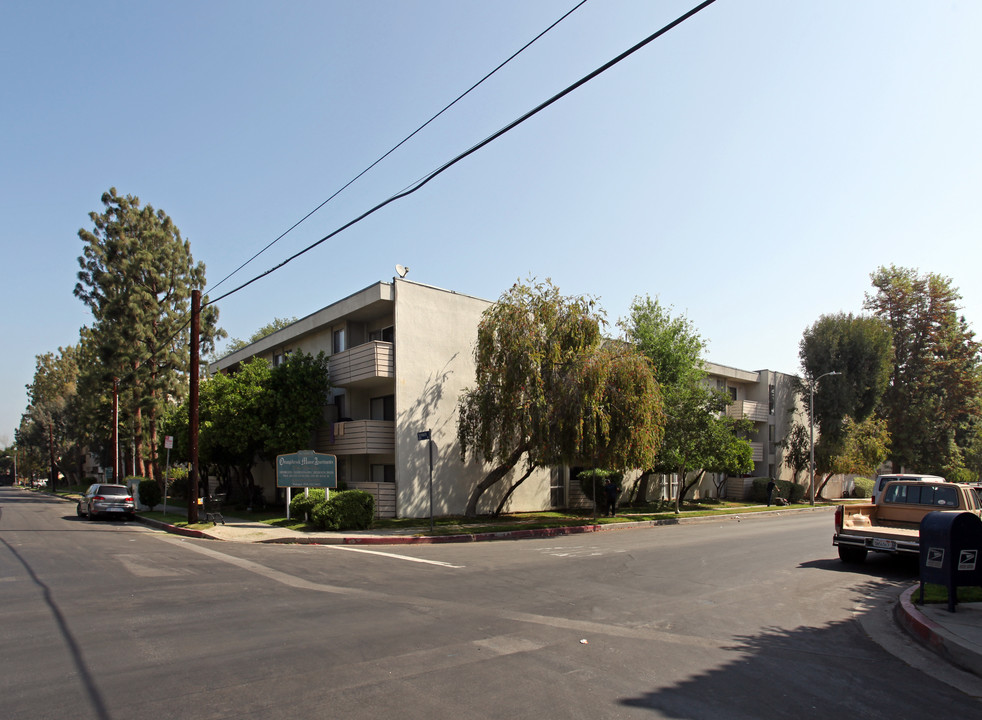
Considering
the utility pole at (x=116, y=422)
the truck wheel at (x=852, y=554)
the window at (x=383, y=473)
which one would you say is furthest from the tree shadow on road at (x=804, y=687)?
the utility pole at (x=116, y=422)

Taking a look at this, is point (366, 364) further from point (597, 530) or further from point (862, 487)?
point (862, 487)

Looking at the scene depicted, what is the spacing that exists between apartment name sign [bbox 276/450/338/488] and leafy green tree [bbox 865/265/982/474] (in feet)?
155

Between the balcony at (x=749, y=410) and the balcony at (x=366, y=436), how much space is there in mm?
24662

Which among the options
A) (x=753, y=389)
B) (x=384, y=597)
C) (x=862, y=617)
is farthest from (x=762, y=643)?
(x=753, y=389)

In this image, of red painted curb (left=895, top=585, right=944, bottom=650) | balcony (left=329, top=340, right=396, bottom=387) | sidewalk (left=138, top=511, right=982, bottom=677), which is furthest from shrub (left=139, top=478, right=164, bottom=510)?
red painted curb (left=895, top=585, right=944, bottom=650)

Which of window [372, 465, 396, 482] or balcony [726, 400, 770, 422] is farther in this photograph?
balcony [726, 400, 770, 422]

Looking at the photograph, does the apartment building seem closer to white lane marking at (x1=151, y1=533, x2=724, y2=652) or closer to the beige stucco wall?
the beige stucco wall

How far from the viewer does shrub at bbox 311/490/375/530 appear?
64.3ft

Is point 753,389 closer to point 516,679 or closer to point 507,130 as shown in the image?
point 507,130

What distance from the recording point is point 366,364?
23.5m

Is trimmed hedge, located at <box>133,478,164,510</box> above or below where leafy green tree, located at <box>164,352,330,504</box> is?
below

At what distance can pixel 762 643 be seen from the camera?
24.1 feet

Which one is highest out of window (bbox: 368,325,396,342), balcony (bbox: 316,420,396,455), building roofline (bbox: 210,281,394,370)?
building roofline (bbox: 210,281,394,370)

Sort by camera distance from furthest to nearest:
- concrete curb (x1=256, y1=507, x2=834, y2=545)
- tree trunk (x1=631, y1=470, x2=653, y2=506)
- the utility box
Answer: tree trunk (x1=631, y1=470, x2=653, y2=506)
concrete curb (x1=256, y1=507, x2=834, y2=545)
the utility box
